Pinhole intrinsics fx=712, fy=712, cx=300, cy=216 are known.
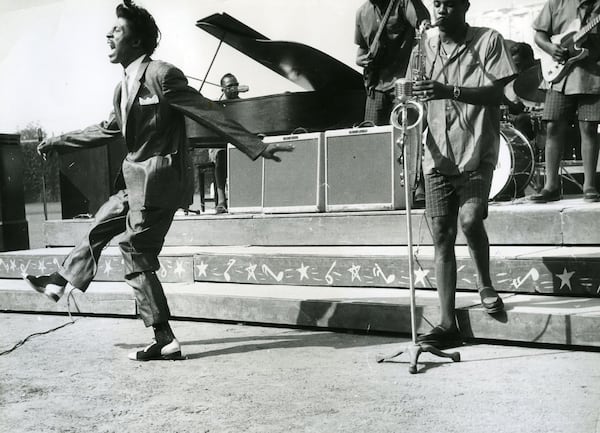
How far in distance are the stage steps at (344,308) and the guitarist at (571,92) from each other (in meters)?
1.62

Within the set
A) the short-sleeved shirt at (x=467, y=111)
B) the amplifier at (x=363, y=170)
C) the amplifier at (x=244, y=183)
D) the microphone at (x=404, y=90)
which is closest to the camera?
the microphone at (x=404, y=90)

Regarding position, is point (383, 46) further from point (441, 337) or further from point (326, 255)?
point (441, 337)

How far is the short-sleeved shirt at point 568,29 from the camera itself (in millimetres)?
5855

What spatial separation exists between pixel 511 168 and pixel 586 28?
155 centimetres

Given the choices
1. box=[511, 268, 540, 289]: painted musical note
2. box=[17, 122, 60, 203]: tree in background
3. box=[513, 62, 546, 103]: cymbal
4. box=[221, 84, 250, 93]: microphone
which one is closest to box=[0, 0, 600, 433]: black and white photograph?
box=[511, 268, 540, 289]: painted musical note

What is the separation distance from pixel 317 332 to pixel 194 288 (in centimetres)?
136

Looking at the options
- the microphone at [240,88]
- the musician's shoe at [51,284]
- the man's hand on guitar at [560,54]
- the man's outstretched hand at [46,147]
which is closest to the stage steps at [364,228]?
the man's hand on guitar at [560,54]

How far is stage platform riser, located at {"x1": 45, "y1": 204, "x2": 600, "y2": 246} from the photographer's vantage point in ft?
17.1

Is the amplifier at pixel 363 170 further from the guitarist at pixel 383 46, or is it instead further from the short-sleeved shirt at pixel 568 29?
the short-sleeved shirt at pixel 568 29

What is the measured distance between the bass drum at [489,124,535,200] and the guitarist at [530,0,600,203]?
765 millimetres

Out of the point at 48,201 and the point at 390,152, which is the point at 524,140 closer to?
the point at 390,152

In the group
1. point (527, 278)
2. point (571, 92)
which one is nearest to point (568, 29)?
point (571, 92)

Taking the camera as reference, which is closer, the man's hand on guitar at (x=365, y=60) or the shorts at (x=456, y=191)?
the shorts at (x=456, y=191)

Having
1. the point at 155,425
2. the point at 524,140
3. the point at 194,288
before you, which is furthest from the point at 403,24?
the point at 155,425
